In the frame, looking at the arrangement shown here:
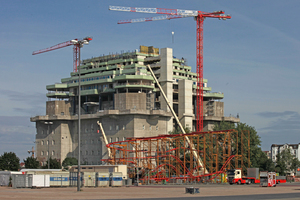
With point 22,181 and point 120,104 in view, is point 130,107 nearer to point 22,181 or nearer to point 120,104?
point 120,104

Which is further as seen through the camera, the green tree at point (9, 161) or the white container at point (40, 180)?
the green tree at point (9, 161)

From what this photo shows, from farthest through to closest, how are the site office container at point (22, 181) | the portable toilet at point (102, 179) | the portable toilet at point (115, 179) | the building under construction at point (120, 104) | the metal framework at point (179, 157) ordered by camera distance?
the building under construction at point (120, 104) → the metal framework at point (179, 157) → the portable toilet at point (115, 179) → the portable toilet at point (102, 179) → the site office container at point (22, 181)

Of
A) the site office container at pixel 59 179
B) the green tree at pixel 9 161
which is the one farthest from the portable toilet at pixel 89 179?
the green tree at pixel 9 161

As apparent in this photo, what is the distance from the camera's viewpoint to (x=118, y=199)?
45781mm

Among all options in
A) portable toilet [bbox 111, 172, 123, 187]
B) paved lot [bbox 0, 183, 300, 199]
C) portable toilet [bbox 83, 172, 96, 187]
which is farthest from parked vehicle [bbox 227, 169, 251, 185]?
portable toilet [bbox 83, 172, 96, 187]

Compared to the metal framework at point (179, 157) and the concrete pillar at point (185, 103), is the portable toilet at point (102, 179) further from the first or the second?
the concrete pillar at point (185, 103)

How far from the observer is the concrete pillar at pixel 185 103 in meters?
159

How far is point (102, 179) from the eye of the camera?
78.5 metres

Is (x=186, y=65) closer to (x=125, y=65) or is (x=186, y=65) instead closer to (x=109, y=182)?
(x=125, y=65)

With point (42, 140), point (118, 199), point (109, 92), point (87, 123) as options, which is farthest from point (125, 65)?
point (118, 199)

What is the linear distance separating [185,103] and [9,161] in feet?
208

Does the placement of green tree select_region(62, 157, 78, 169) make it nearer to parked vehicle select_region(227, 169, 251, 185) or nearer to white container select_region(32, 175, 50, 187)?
parked vehicle select_region(227, 169, 251, 185)

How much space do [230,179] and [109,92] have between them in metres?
74.3

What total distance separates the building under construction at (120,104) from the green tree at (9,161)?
47.2 feet
